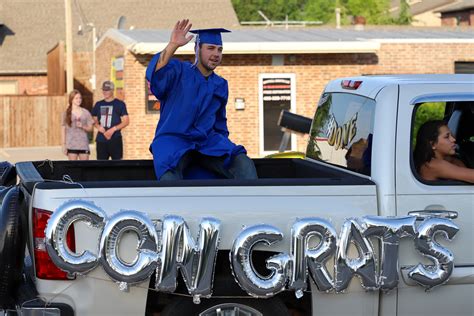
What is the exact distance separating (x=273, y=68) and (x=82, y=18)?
1014 inches

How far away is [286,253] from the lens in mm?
5188

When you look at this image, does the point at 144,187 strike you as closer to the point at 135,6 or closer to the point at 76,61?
the point at 76,61

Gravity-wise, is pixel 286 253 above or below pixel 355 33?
below

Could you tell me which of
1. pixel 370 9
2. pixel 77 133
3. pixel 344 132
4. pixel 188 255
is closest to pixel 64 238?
pixel 188 255

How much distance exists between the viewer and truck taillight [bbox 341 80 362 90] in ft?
20.0

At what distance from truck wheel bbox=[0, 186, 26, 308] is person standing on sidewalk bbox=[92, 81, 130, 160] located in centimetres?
890

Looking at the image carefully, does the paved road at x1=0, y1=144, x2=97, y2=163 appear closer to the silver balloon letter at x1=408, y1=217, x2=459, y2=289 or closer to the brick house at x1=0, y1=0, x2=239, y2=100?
the brick house at x1=0, y1=0, x2=239, y2=100

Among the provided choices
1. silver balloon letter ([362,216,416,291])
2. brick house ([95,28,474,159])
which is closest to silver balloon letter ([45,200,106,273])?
silver balloon letter ([362,216,416,291])

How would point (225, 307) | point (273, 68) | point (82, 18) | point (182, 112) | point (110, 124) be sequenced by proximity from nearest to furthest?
point (225, 307) → point (182, 112) → point (110, 124) → point (273, 68) → point (82, 18)

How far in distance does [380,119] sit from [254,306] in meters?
1.26

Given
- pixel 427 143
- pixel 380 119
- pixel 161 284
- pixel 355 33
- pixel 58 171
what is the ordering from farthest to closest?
pixel 355 33 → pixel 58 171 → pixel 427 143 → pixel 380 119 → pixel 161 284

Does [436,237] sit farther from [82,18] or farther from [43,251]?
[82,18]

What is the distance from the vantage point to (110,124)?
1433 cm

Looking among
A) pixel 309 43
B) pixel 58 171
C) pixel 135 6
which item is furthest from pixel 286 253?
pixel 135 6
